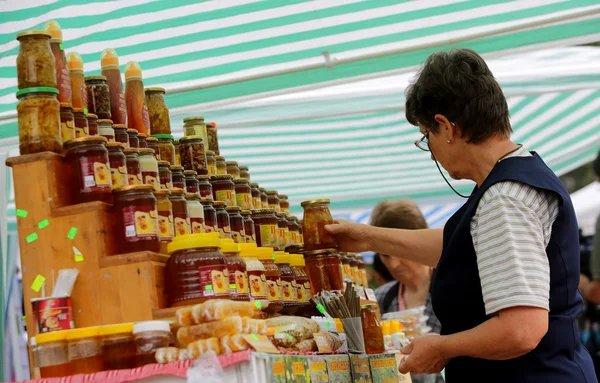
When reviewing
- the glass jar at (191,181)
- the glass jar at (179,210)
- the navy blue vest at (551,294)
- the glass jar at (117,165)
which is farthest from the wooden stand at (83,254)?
the navy blue vest at (551,294)

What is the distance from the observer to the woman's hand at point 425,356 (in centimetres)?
271

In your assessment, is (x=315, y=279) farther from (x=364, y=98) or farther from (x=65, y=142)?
(x=364, y=98)

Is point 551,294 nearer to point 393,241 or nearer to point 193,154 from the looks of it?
point 393,241

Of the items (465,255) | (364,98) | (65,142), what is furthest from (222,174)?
(364,98)

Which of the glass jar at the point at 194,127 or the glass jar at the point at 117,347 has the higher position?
the glass jar at the point at 194,127

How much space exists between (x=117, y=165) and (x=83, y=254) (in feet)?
1.02

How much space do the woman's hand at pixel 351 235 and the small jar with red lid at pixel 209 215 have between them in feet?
2.08

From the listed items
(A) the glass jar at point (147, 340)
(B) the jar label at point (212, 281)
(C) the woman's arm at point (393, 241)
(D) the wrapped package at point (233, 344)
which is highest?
(C) the woman's arm at point (393, 241)

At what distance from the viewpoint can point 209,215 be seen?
126 inches

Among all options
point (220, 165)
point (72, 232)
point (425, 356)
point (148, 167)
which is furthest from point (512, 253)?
point (220, 165)

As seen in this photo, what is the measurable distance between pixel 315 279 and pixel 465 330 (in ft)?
3.52

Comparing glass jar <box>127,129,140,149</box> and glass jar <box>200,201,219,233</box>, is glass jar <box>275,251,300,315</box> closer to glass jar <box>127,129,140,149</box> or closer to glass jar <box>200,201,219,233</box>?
glass jar <box>200,201,219,233</box>

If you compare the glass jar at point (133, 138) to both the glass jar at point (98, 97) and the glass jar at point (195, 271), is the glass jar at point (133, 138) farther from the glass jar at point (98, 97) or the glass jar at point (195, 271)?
the glass jar at point (195, 271)

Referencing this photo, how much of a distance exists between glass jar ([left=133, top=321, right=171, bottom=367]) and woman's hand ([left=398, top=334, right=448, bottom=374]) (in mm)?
804
